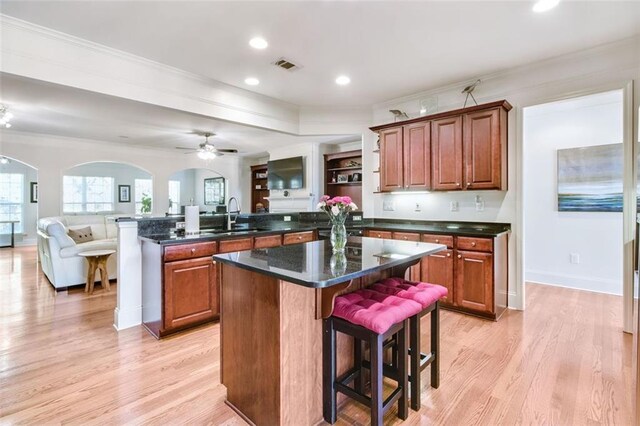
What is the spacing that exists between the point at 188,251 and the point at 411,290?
209 cm

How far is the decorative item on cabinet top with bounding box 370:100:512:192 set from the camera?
3480 millimetres

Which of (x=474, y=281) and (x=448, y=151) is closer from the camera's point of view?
(x=474, y=281)

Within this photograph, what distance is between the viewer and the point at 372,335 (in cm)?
155

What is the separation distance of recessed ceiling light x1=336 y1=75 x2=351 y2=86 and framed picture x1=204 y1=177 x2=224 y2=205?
24.4 feet

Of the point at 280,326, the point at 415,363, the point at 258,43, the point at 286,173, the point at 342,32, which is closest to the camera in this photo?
the point at 280,326

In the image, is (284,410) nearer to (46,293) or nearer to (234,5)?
(234,5)

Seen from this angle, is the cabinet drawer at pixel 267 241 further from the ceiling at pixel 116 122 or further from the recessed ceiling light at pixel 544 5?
the recessed ceiling light at pixel 544 5

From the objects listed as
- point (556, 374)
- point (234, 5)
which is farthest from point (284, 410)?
point (234, 5)

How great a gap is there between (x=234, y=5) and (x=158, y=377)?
2798 mm

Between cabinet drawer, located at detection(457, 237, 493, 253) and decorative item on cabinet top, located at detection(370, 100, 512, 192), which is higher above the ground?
decorative item on cabinet top, located at detection(370, 100, 512, 192)

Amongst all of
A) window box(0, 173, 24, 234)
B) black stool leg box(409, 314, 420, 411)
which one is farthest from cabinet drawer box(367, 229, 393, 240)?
window box(0, 173, 24, 234)

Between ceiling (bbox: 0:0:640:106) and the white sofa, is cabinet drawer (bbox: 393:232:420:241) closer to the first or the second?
ceiling (bbox: 0:0:640:106)

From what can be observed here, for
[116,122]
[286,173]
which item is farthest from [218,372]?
[116,122]

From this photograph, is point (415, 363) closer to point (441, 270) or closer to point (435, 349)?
point (435, 349)
